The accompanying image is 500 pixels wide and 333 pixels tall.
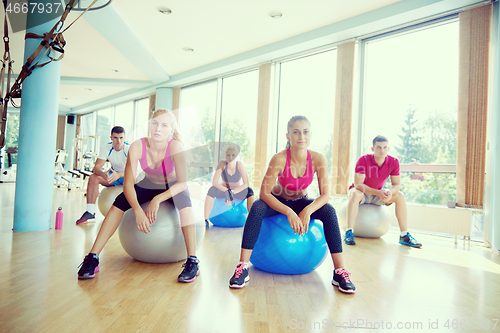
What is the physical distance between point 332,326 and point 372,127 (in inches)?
135

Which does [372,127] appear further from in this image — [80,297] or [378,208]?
[80,297]

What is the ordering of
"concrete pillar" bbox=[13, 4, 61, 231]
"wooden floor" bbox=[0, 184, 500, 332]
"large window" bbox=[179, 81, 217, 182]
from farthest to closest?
"large window" bbox=[179, 81, 217, 182], "concrete pillar" bbox=[13, 4, 61, 231], "wooden floor" bbox=[0, 184, 500, 332]

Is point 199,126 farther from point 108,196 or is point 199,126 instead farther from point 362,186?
point 362,186

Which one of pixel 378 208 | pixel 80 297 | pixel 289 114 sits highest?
pixel 289 114

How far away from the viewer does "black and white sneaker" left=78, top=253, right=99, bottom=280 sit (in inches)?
69.7

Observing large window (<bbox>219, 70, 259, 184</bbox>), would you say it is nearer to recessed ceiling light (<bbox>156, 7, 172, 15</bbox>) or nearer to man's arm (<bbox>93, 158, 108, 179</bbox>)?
recessed ceiling light (<bbox>156, 7, 172, 15</bbox>)

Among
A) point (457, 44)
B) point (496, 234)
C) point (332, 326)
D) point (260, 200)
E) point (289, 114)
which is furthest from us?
point (289, 114)

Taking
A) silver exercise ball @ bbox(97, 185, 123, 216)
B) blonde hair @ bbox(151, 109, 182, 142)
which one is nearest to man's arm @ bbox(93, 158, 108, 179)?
silver exercise ball @ bbox(97, 185, 123, 216)

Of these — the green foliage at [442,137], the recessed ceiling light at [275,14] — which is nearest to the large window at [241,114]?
the recessed ceiling light at [275,14]

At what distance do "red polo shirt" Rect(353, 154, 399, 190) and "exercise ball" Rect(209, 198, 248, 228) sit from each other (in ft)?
4.44

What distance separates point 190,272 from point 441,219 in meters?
2.82

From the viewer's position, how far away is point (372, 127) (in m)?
4.27

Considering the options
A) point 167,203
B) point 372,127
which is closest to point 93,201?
point 167,203

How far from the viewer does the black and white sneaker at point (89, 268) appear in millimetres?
1771
